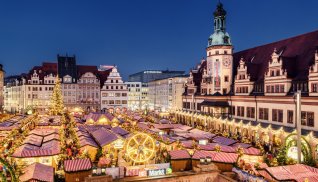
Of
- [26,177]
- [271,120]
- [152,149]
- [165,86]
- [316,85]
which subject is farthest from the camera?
[165,86]

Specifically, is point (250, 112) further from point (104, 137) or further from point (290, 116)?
point (104, 137)

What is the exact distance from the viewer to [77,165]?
714 inches

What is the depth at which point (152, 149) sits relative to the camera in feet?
60.4

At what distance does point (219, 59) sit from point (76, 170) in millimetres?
42024

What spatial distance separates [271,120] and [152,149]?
984 inches

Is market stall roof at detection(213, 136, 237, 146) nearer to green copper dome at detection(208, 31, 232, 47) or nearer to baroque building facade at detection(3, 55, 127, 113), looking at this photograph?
green copper dome at detection(208, 31, 232, 47)

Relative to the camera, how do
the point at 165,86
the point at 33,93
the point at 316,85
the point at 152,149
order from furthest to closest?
1. the point at 165,86
2. the point at 33,93
3. the point at 316,85
4. the point at 152,149

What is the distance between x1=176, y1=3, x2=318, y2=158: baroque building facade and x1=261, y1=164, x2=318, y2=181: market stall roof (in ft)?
20.0

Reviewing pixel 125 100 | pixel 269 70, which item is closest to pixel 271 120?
pixel 269 70

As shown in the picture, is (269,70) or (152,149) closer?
(152,149)

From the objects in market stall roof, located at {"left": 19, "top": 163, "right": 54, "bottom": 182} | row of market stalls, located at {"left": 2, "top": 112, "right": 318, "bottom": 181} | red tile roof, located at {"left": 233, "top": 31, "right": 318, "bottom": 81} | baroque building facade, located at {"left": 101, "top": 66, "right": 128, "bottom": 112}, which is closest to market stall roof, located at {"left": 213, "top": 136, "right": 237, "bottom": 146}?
row of market stalls, located at {"left": 2, "top": 112, "right": 318, "bottom": 181}

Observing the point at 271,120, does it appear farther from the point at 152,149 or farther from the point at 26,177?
the point at 26,177

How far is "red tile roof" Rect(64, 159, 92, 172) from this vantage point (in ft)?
58.4

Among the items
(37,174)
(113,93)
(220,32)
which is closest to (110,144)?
(37,174)
